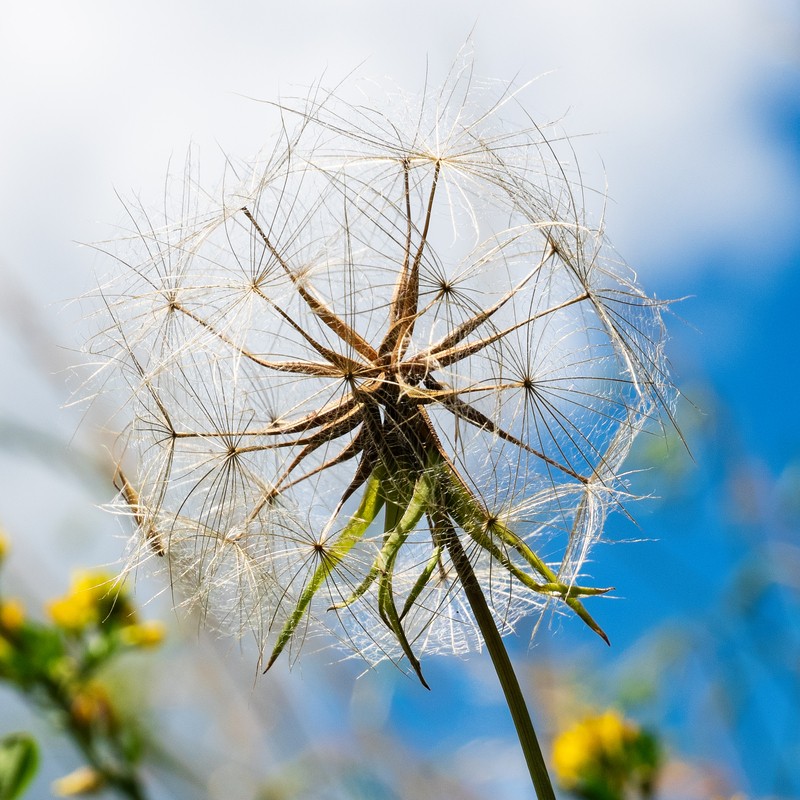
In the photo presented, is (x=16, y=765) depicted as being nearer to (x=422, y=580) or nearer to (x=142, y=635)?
(x=142, y=635)

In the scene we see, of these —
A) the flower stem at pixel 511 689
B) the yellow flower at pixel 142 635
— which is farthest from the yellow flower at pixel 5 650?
the flower stem at pixel 511 689

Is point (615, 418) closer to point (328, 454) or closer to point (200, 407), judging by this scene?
point (328, 454)

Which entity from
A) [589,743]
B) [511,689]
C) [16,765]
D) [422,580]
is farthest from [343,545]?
[589,743]

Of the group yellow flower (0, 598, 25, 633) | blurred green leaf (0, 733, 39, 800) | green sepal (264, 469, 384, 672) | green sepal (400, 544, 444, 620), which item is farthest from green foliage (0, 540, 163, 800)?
green sepal (400, 544, 444, 620)

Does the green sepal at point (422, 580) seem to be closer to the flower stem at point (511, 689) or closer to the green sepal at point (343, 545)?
the flower stem at point (511, 689)

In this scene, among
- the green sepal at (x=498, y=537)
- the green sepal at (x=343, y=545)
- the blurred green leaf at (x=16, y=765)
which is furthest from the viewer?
the blurred green leaf at (x=16, y=765)

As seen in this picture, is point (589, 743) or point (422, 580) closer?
point (422, 580)
